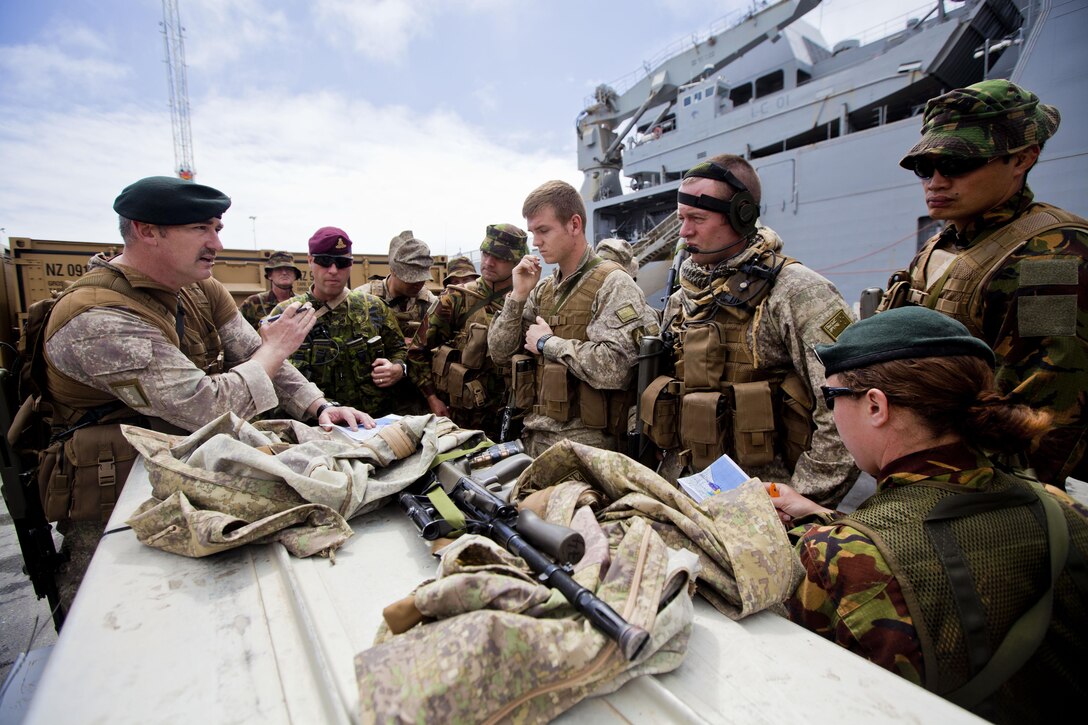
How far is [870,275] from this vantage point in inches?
453

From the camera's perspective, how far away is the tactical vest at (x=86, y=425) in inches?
77.4

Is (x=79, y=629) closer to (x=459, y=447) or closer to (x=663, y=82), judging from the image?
(x=459, y=447)

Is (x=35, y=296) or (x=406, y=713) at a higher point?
(x=35, y=296)

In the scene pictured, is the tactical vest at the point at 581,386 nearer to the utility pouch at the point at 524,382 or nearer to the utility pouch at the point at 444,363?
the utility pouch at the point at 524,382

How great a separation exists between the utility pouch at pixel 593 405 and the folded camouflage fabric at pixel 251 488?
4.39ft

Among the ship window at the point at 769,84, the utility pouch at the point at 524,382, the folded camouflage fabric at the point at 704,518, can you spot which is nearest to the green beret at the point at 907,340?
Answer: the folded camouflage fabric at the point at 704,518

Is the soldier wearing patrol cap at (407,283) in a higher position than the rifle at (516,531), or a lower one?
higher

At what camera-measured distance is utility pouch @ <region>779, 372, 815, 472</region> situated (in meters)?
2.08

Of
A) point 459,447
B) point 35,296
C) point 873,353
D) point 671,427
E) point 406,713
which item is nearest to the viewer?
point 406,713

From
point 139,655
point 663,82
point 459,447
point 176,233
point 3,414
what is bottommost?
point 139,655

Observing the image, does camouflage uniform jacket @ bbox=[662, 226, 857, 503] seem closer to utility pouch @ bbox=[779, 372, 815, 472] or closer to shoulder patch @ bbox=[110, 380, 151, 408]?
utility pouch @ bbox=[779, 372, 815, 472]

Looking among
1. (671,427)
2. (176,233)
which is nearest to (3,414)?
(176,233)

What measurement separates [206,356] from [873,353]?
2.74 meters

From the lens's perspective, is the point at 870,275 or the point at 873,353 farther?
the point at 870,275
